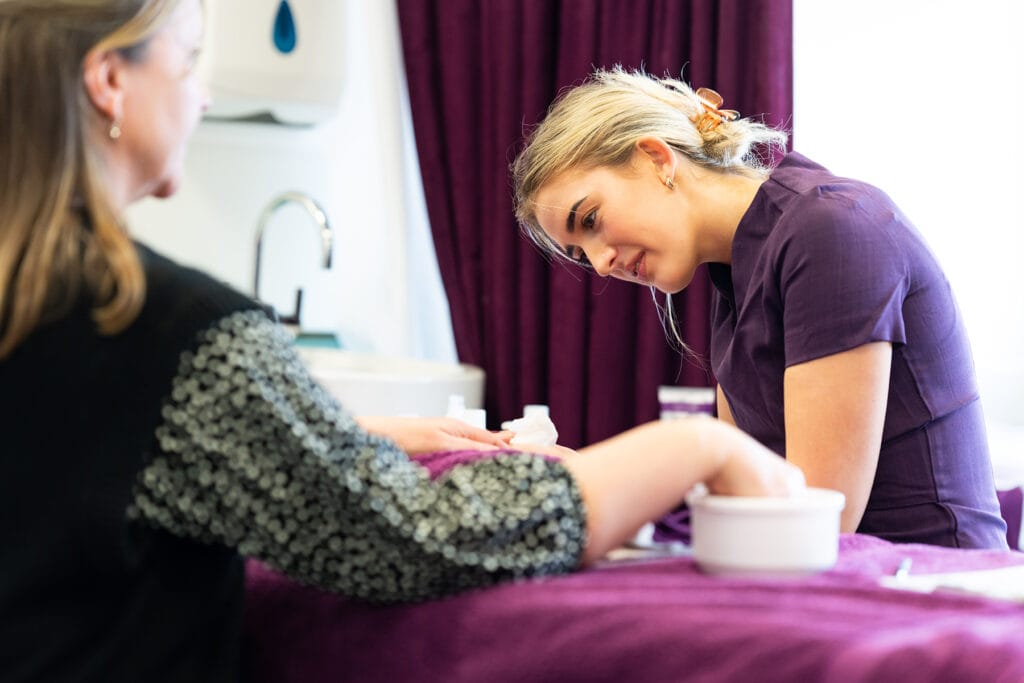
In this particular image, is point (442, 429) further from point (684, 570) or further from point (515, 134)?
point (515, 134)

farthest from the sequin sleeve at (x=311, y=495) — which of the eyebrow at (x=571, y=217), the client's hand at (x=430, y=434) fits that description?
the eyebrow at (x=571, y=217)

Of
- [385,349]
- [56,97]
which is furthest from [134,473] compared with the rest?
[385,349]

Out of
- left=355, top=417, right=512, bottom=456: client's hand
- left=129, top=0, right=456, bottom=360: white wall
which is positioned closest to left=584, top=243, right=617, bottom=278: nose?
left=355, top=417, right=512, bottom=456: client's hand

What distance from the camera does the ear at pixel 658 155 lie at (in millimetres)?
1578

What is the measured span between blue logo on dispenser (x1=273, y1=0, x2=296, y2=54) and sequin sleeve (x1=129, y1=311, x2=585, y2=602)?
2224 mm

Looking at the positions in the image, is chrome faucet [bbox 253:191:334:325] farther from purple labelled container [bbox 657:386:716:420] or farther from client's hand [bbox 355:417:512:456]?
client's hand [bbox 355:417:512:456]

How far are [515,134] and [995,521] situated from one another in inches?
64.3

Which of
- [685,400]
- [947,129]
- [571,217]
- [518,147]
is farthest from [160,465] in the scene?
[518,147]

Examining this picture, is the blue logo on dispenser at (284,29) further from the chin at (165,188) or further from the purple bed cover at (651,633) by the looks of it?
the purple bed cover at (651,633)

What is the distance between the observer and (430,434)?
129cm

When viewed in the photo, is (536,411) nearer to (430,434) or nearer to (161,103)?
(430,434)

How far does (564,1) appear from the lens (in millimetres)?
2629

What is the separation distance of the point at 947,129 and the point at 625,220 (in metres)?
0.99

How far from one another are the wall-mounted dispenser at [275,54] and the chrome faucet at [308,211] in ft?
0.76
